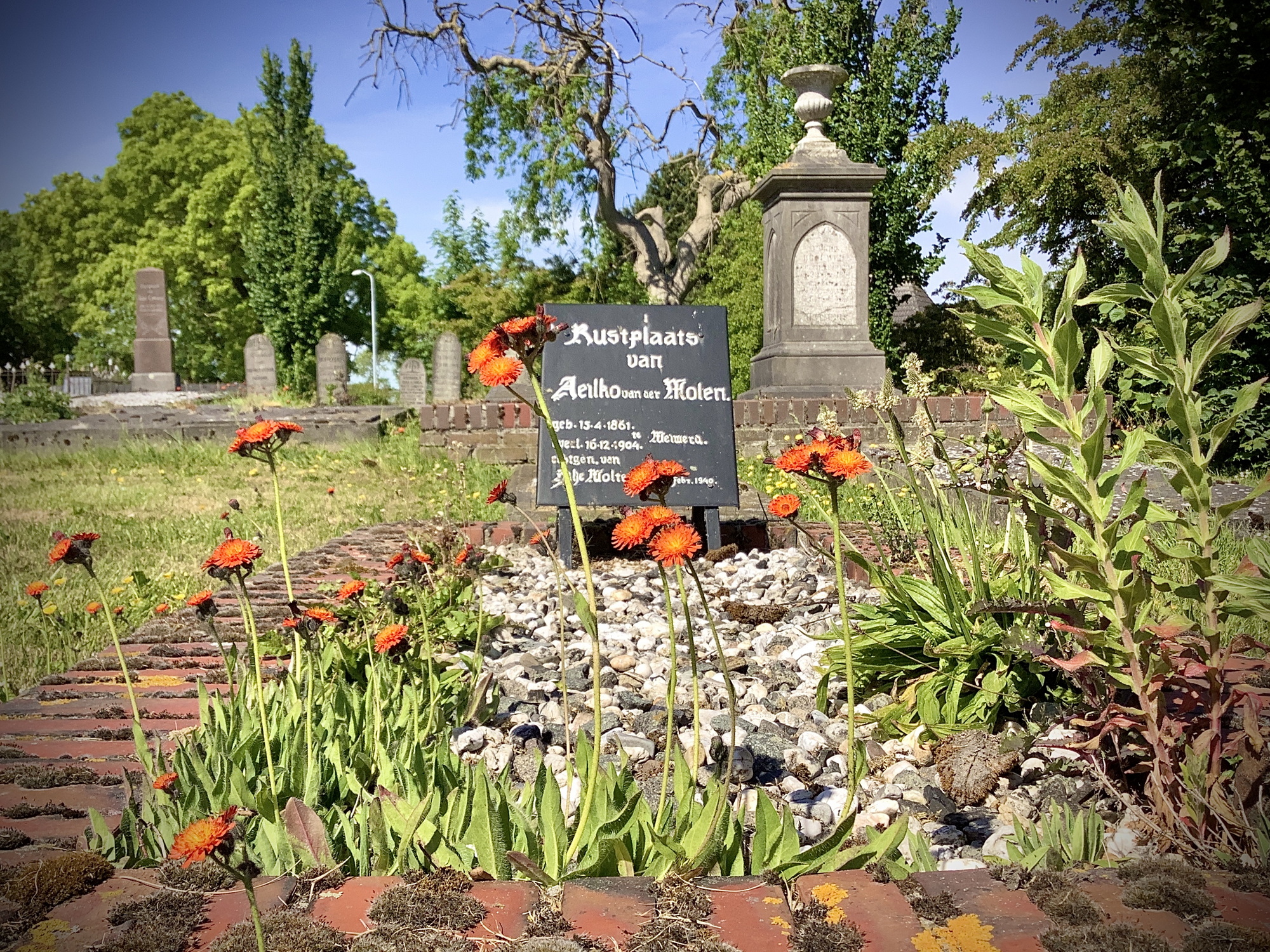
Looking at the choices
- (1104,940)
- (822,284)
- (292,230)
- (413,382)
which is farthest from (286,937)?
(292,230)

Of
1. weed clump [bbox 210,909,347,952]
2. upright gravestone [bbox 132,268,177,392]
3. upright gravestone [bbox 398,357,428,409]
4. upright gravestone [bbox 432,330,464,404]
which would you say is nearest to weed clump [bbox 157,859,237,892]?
weed clump [bbox 210,909,347,952]

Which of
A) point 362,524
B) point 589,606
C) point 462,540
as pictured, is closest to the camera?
point 589,606

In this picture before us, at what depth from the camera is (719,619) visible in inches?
146

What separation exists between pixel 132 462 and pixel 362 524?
5.59m

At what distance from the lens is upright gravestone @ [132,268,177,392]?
24609 mm

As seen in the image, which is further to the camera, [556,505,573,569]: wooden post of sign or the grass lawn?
[556,505,573,569]: wooden post of sign

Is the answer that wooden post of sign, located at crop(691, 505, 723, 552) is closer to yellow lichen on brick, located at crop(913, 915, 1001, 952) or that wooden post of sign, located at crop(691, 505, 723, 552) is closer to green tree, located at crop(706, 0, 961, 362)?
yellow lichen on brick, located at crop(913, 915, 1001, 952)

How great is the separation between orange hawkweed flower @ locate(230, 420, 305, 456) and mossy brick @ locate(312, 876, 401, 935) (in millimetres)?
→ 847

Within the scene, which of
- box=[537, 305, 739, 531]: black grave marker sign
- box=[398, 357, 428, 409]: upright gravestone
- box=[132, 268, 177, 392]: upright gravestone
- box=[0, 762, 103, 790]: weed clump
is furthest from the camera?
box=[132, 268, 177, 392]: upright gravestone

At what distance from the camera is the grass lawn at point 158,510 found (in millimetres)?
3941

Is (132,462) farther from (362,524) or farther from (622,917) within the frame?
(622,917)

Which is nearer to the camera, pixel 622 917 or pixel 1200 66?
pixel 622 917

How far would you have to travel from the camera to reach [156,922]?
3.73 feet

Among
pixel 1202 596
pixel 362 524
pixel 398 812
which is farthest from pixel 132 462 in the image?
pixel 1202 596
